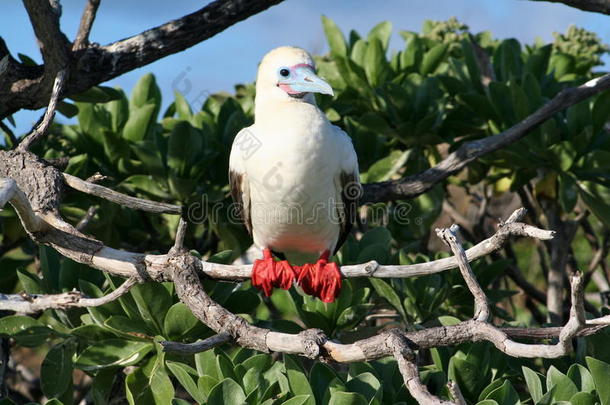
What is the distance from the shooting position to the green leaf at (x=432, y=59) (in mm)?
5605

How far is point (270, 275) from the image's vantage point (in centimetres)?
392

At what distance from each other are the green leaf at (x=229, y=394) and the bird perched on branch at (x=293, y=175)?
2.77ft

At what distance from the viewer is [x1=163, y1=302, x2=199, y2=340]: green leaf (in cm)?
362

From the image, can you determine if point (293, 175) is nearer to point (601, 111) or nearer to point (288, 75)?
point (288, 75)

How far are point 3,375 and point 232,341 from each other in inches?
59.8

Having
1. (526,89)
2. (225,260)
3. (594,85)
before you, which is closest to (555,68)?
(526,89)

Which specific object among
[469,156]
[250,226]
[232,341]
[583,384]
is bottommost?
[583,384]

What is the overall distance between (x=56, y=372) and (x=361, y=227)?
260 centimetres

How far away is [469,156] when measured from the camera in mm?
4426

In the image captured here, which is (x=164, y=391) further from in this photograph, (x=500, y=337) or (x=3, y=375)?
(x=500, y=337)

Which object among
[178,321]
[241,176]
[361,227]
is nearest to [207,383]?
[178,321]

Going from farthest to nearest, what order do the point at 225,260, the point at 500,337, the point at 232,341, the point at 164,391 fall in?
the point at 225,260, the point at 164,391, the point at 232,341, the point at 500,337

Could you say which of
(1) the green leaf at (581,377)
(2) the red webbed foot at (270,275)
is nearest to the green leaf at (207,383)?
(2) the red webbed foot at (270,275)

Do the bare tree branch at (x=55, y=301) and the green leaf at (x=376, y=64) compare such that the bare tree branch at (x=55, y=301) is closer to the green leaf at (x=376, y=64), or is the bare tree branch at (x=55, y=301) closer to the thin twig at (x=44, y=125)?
the thin twig at (x=44, y=125)
